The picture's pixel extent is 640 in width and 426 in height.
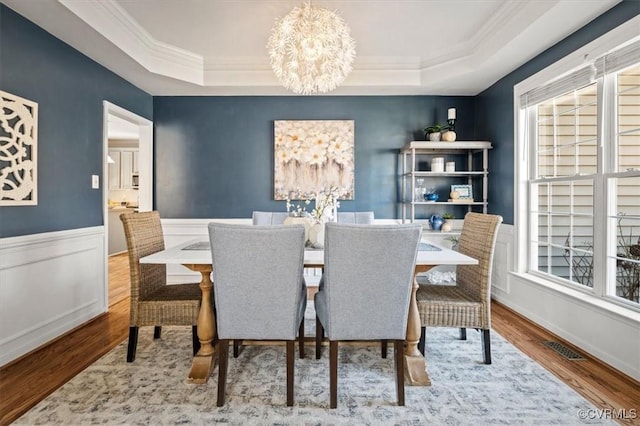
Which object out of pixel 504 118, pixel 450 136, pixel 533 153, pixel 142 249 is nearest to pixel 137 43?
pixel 142 249

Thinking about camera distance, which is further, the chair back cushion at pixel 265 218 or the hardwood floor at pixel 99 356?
the chair back cushion at pixel 265 218

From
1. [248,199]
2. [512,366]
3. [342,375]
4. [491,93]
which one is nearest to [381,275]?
[342,375]

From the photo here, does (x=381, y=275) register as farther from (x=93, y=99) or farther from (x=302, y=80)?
(x=93, y=99)

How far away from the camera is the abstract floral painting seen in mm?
4250

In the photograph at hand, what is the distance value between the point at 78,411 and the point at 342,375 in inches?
56.7

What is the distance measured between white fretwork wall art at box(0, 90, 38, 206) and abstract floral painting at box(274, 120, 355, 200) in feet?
7.81

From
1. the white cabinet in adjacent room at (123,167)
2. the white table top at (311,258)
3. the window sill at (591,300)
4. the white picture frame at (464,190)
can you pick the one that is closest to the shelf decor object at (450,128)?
the white picture frame at (464,190)

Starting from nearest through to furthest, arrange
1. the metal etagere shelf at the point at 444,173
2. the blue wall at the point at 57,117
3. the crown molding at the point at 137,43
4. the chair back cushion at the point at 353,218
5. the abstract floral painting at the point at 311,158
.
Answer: the blue wall at the point at 57,117 < the crown molding at the point at 137,43 < the chair back cushion at the point at 353,218 < the metal etagere shelf at the point at 444,173 < the abstract floral painting at the point at 311,158

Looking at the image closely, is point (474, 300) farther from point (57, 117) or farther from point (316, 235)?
point (57, 117)

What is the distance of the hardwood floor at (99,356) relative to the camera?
181 centimetres

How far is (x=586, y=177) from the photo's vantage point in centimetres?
255

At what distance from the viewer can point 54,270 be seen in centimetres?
268

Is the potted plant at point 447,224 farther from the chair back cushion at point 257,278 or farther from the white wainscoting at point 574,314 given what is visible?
the chair back cushion at point 257,278

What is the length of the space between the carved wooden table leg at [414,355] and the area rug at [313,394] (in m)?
0.07
